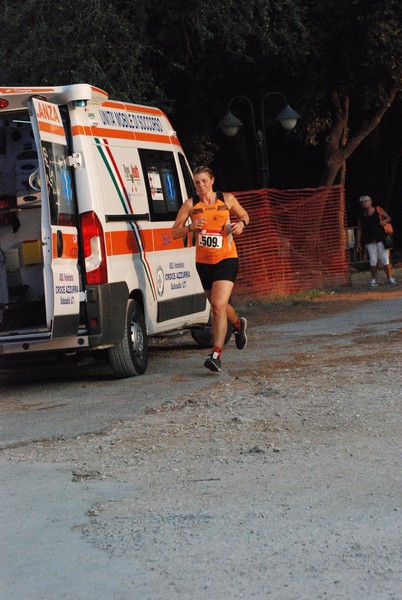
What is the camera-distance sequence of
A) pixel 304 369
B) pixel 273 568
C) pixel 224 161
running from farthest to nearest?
pixel 224 161 < pixel 304 369 < pixel 273 568

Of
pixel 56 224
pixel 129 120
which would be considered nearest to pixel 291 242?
pixel 129 120

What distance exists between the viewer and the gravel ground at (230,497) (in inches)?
200

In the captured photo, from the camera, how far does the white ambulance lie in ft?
34.8

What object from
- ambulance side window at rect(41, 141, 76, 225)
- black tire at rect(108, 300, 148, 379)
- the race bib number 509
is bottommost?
black tire at rect(108, 300, 148, 379)

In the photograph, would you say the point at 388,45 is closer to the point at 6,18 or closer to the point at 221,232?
the point at 6,18

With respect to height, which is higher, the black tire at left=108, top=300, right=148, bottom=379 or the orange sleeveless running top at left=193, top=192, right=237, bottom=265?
the orange sleeveless running top at left=193, top=192, right=237, bottom=265

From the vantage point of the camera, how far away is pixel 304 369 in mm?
11516

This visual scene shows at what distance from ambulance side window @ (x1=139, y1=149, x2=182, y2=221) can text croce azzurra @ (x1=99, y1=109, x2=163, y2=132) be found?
0.25 meters

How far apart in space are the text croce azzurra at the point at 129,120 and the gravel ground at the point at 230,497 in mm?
2663

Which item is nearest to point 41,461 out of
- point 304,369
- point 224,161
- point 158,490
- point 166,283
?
point 158,490

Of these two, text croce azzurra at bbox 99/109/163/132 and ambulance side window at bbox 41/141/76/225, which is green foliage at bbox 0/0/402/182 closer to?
text croce azzurra at bbox 99/109/163/132

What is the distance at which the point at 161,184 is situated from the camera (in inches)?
506

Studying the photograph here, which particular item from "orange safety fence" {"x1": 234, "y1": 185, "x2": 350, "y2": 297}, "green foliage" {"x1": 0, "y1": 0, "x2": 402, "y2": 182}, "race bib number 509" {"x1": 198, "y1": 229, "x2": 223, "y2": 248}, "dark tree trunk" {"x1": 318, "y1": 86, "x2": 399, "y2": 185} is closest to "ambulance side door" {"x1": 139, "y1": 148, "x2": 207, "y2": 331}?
"race bib number 509" {"x1": 198, "y1": 229, "x2": 223, "y2": 248}

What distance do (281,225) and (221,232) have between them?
37.3ft
